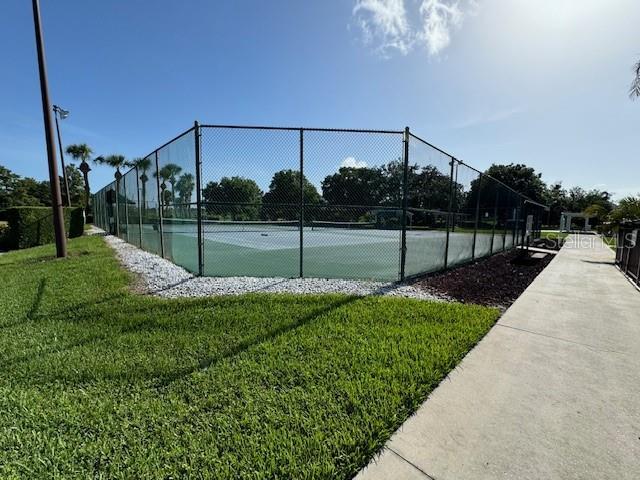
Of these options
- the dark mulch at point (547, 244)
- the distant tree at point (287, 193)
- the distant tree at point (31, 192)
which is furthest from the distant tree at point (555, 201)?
the distant tree at point (31, 192)

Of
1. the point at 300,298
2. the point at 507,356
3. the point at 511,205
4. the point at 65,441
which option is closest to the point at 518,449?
the point at 507,356

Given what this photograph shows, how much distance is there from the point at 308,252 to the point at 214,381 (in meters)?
7.18

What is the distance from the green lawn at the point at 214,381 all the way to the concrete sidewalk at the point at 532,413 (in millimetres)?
164

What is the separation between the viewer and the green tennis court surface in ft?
20.9

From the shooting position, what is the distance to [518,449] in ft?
5.89

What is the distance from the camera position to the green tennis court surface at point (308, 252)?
6383 millimetres

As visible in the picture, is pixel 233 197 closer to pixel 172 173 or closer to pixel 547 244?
pixel 172 173

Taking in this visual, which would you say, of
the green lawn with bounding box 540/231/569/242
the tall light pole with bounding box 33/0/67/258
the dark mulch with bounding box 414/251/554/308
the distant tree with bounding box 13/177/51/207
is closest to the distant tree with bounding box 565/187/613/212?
the green lawn with bounding box 540/231/569/242

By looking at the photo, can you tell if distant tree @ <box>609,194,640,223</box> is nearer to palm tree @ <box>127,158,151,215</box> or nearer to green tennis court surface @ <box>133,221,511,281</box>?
green tennis court surface @ <box>133,221,511,281</box>

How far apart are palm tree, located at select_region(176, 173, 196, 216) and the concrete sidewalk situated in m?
5.20

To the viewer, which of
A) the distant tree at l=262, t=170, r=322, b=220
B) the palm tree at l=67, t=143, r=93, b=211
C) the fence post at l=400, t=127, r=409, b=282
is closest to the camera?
the fence post at l=400, t=127, r=409, b=282

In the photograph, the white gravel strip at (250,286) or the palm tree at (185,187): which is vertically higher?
the palm tree at (185,187)

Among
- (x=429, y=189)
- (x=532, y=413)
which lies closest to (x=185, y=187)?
(x=429, y=189)

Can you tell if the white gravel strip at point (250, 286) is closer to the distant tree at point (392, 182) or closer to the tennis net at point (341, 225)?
the tennis net at point (341, 225)
